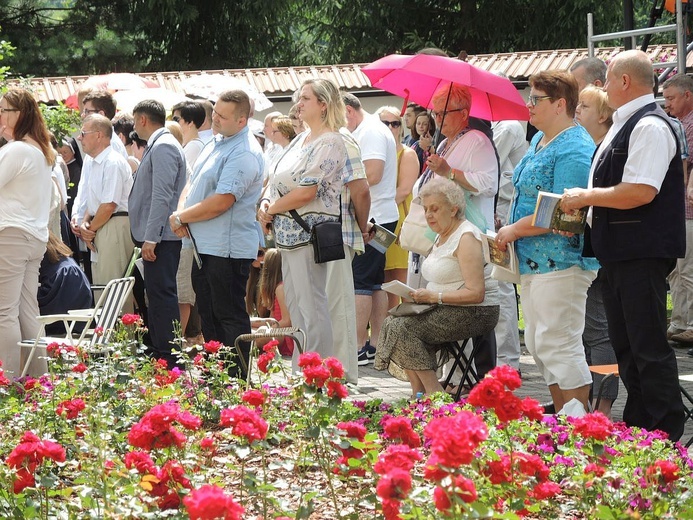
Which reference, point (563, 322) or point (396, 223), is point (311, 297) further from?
point (396, 223)

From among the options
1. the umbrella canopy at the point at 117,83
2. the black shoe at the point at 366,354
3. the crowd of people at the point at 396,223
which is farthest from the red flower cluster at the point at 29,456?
the umbrella canopy at the point at 117,83

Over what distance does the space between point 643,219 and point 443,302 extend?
5.30 feet

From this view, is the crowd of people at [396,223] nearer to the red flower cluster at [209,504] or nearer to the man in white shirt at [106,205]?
the man in white shirt at [106,205]

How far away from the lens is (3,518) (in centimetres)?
378

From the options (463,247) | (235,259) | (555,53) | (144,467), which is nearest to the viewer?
(144,467)

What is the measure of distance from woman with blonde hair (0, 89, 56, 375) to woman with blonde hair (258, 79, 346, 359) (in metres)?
1.50

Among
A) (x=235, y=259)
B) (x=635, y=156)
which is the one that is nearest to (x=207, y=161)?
(x=235, y=259)

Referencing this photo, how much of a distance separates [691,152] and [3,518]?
712 centimetres

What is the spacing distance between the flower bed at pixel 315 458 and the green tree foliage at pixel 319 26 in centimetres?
2706

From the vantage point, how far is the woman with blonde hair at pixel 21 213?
7355 mm

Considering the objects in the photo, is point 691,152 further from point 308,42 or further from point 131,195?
point 308,42

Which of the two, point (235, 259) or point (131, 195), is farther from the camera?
point (131, 195)

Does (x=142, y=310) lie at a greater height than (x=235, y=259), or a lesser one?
lesser

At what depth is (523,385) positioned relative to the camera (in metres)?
8.07
